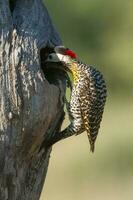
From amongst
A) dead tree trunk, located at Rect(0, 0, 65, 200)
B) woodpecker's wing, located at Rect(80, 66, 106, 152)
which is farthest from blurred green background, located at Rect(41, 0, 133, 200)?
dead tree trunk, located at Rect(0, 0, 65, 200)

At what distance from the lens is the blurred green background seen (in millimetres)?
11953

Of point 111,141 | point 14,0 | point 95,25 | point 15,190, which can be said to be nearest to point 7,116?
point 15,190

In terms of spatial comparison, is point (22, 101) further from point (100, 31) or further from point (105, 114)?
point (100, 31)

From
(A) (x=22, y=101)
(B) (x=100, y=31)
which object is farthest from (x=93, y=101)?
(B) (x=100, y=31)

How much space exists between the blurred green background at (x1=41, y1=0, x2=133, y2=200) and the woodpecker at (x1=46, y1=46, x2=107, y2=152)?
5.14 metres

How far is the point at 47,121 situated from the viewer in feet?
17.5

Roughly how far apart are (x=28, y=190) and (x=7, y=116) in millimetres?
583

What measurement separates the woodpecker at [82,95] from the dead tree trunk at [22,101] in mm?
386

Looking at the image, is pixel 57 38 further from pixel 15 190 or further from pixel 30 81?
pixel 15 190

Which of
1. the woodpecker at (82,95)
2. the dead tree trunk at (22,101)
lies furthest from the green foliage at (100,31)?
the dead tree trunk at (22,101)

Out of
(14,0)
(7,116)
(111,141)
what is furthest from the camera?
(111,141)

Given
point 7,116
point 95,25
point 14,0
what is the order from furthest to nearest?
point 95,25 < point 14,0 < point 7,116

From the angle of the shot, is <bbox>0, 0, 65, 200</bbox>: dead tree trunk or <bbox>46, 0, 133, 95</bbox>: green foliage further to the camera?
<bbox>46, 0, 133, 95</bbox>: green foliage

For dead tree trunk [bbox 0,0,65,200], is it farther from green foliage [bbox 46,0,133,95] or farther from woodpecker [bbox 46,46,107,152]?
green foliage [bbox 46,0,133,95]
